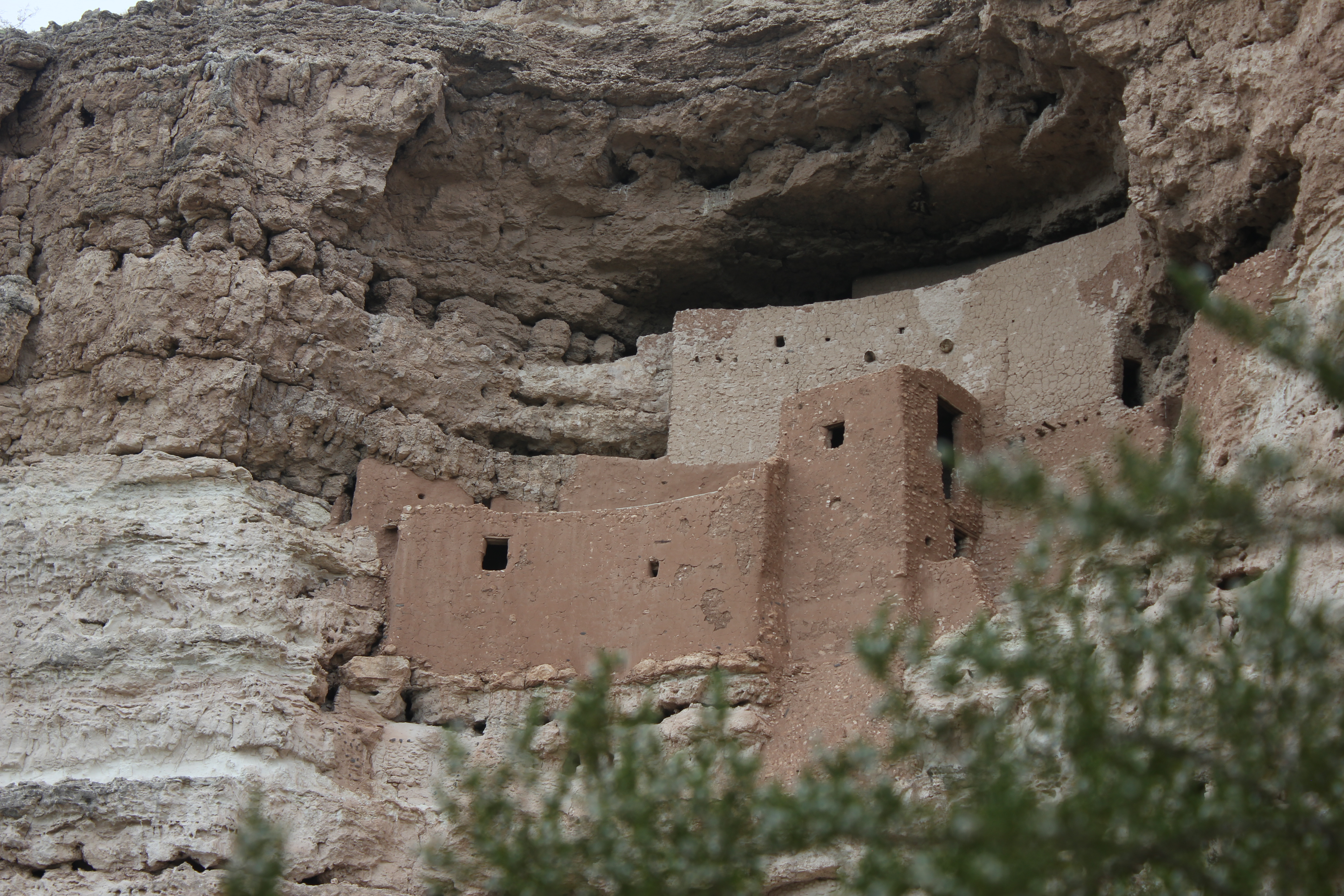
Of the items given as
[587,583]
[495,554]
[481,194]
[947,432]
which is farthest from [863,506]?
[481,194]

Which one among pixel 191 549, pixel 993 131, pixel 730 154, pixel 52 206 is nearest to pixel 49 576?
pixel 191 549

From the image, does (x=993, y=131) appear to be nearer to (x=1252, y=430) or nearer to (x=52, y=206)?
(x=1252, y=430)

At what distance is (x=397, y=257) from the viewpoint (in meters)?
17.8

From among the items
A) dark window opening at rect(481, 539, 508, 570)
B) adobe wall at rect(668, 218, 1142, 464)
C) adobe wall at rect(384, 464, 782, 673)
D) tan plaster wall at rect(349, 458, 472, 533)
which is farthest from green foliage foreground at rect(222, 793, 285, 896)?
adobe wall at rect(668, 218, 1142, 464)

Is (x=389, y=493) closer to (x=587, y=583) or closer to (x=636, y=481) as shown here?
(x=636, y=481)

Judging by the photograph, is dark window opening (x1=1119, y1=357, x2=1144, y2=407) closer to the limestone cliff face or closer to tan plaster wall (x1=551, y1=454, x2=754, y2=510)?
the limestone cliff face

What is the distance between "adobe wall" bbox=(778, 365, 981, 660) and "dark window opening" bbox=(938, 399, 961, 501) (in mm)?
72

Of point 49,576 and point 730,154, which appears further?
point 730,154

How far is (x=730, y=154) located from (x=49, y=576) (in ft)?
28.2

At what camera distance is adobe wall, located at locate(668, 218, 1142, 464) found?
48.0 feet

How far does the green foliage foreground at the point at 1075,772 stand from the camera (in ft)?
17.9

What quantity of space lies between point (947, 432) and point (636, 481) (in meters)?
3.17

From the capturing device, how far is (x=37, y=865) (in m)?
12.4

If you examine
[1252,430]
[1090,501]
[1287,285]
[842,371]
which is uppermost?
[842,371]
